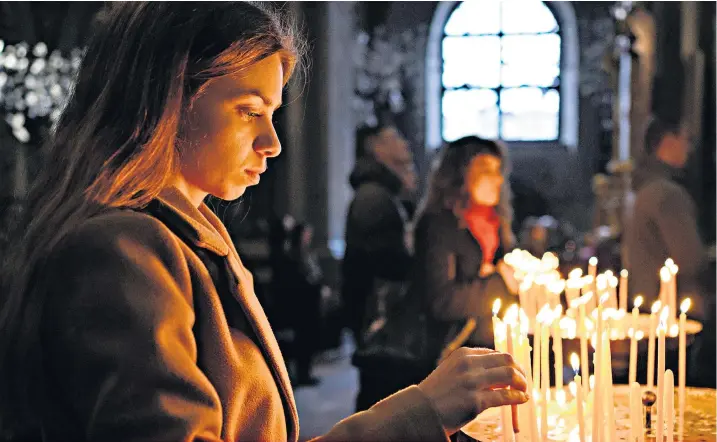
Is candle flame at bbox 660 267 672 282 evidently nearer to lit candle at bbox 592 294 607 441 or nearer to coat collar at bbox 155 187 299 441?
lit candle at bbox 592 294 607 441

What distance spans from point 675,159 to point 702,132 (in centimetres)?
202

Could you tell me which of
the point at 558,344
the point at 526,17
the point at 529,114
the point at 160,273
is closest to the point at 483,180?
the point at 558,344

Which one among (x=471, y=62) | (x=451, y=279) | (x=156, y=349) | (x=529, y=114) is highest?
(x=471, y=62)

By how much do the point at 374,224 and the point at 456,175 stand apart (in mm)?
1258

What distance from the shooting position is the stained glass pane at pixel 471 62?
13354 millimetres

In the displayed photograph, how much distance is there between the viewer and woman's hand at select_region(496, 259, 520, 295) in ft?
11.2

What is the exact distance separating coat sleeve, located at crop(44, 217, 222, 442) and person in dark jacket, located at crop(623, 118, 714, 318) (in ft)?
11.3

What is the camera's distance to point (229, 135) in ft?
3.81

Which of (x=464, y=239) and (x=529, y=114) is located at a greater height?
(x=529, y=114)

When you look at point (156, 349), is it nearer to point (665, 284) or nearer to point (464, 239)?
point (665, 284)

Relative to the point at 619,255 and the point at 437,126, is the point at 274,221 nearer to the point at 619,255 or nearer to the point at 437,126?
the point at 619,255

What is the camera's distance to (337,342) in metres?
8.07

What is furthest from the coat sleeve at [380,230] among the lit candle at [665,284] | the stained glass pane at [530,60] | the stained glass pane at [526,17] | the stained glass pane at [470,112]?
the stained glass pane at [526,17]

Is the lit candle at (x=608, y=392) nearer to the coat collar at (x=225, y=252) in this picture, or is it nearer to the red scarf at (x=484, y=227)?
the coat collar at (x=225, y=252)
